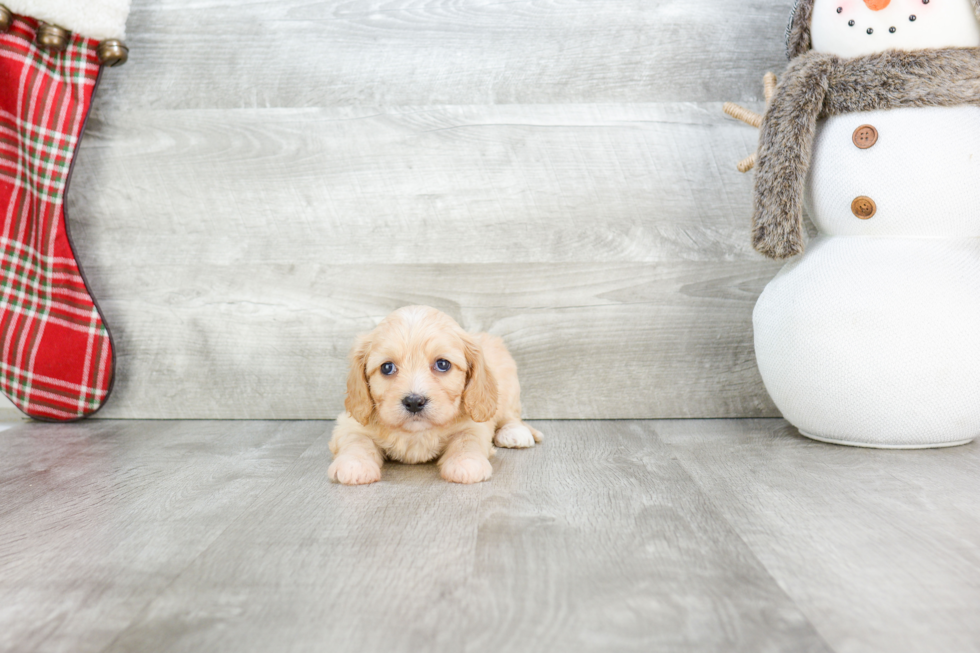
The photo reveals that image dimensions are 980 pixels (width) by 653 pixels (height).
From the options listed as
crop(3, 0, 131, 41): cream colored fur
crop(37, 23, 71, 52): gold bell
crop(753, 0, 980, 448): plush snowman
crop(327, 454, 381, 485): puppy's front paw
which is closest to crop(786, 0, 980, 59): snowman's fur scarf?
crop(753, 0, 980, 448): plush snowman

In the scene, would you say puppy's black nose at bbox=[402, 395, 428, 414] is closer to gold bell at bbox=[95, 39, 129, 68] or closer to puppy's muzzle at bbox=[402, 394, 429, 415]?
puppy's muzzle at bbox=[402, 394, 429, 415]

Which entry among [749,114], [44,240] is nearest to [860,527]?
[749,114]

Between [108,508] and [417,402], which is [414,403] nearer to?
[417,402]

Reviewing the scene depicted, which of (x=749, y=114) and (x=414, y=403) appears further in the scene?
(x=749, y=114)

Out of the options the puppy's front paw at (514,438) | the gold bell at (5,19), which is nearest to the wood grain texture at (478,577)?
the puppy's front paw at (514,438)

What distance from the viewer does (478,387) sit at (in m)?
1.46

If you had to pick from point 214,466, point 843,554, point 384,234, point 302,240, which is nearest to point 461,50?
point 384,234

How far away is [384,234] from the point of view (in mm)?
1896

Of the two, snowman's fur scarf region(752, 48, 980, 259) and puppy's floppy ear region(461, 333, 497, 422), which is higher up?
snowman's fur scarf region(752, 48, 980, 259)

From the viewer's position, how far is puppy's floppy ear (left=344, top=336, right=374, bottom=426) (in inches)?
56.2

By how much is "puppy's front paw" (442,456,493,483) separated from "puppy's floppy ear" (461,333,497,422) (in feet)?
0.35

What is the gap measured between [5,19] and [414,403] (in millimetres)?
1419

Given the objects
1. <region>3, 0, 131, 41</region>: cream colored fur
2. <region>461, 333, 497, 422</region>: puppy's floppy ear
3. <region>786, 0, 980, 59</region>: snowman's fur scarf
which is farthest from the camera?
<region>3, 0, 131, 41</region>: cream colored fur

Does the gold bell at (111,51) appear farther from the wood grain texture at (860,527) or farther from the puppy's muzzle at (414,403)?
the wood grain texture at (860,527)
